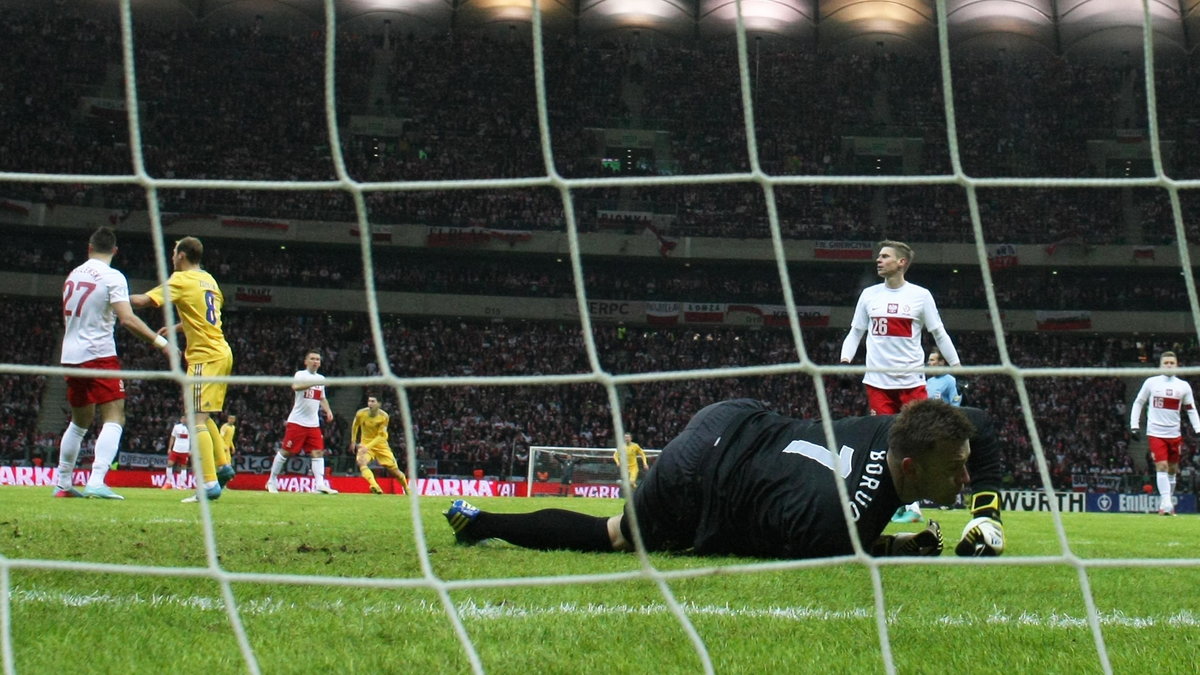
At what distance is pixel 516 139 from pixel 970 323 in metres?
12.9

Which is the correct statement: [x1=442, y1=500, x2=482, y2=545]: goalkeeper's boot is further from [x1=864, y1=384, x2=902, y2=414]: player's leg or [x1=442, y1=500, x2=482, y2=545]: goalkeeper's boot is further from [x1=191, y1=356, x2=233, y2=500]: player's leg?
[x1=864, y1=384, x2=902, y2=414]: player's leg

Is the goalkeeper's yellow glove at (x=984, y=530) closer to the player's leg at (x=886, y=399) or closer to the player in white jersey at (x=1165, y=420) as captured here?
the player's leg at (x=886, y=399)

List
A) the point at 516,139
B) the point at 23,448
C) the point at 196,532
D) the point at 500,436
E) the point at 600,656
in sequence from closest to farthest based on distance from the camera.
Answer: the point at 600,656, the point at 196,532, the point at 23,448, the point at 500,436, the point at 516,139

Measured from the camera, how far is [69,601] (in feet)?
8.37

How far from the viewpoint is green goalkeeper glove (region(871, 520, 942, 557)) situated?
12.5 feet

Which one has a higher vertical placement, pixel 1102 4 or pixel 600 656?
pixel 1102 4

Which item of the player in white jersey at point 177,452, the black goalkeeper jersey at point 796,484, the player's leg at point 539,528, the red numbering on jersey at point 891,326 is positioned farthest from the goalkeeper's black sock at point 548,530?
the player in white jersey at point 177,452

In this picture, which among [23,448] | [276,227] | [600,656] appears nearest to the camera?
[600,656]

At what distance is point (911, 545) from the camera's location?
12.6 ft

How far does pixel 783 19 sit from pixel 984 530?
1086 inches

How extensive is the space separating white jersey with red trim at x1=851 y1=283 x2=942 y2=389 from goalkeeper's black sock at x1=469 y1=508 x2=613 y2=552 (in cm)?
339

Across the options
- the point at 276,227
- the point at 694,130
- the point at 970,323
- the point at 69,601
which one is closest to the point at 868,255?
the point at 970,323

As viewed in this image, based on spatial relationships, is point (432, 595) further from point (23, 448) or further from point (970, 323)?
point (970, 323)

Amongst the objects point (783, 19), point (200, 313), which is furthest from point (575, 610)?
point (783, 19)
